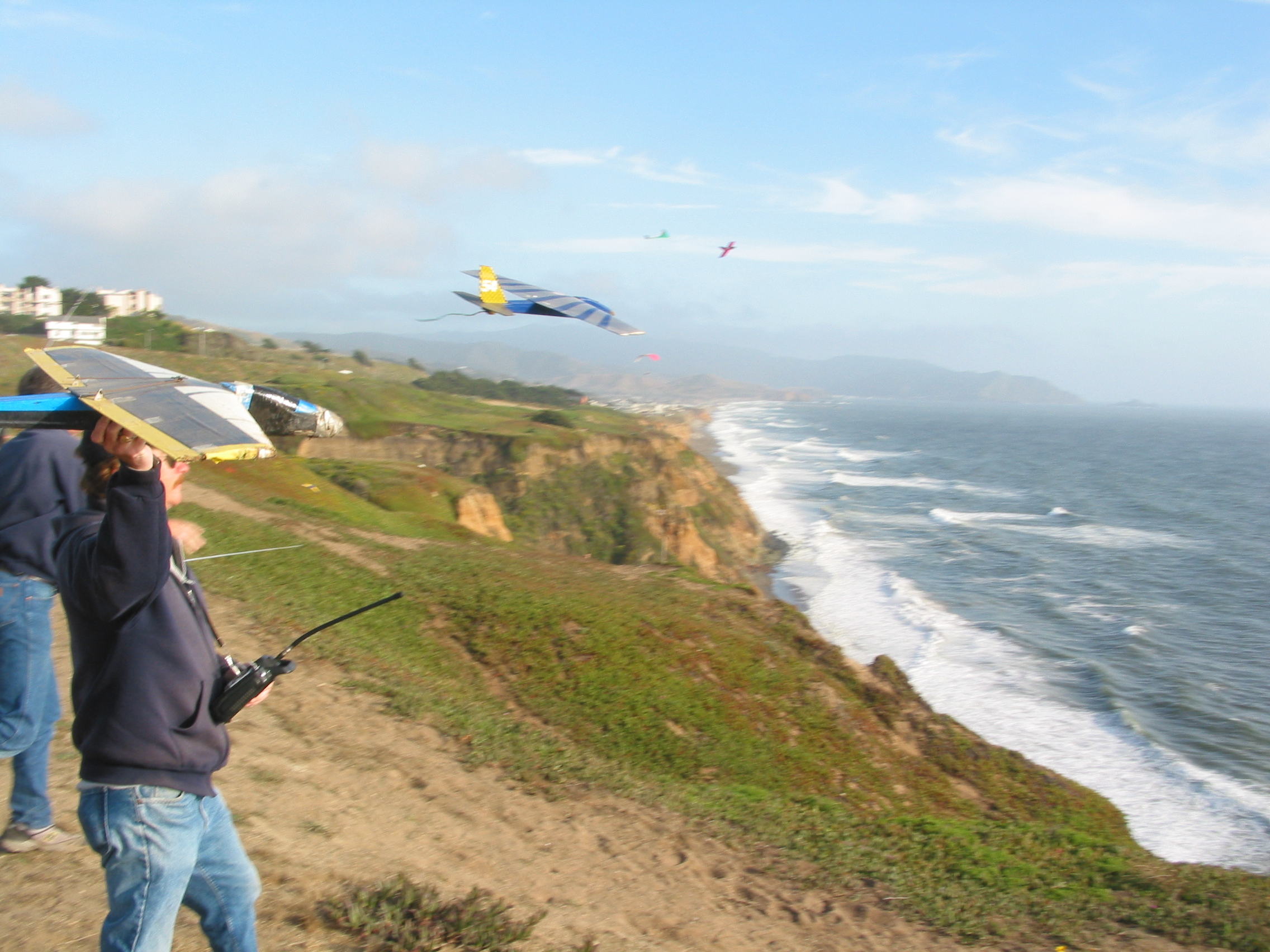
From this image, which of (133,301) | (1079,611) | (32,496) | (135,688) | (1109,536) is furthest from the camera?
(133,301)

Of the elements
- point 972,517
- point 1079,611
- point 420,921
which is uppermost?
point 420,921

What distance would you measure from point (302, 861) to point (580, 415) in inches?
2098

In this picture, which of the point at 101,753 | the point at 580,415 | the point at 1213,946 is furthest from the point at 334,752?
the point at 580,415

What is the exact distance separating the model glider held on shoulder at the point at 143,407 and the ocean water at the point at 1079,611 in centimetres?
1616

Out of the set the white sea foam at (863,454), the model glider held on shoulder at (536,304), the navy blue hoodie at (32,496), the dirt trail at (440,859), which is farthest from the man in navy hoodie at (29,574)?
the white sea foam at (863,454)

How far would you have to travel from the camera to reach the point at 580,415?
58.4 m

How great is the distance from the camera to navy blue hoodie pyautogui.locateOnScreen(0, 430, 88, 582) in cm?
457

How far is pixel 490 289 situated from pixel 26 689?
5146 mm

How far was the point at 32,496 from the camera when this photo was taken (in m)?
4.60

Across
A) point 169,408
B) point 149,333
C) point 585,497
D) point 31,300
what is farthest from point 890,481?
point 169,408

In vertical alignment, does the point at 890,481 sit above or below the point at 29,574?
below

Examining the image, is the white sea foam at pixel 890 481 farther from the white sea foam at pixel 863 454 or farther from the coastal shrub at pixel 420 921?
the coastal shrub at pixel 420 921

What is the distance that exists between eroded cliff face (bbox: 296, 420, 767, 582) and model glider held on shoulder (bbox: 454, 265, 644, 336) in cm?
2664

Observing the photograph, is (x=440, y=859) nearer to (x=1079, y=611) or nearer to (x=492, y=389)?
(x=1079, y=611)
